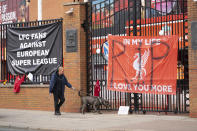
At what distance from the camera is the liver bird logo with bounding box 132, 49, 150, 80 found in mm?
13234

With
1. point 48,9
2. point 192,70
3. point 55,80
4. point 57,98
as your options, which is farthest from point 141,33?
point 48,9

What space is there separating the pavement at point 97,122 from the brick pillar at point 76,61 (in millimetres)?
669

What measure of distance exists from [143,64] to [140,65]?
0.38 ft

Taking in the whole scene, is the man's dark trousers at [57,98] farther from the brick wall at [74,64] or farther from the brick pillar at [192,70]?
the brick pillar at [192,70]

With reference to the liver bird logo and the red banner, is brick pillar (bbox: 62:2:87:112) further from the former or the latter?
the liver bird logo

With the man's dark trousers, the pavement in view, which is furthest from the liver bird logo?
the man's dark trousers

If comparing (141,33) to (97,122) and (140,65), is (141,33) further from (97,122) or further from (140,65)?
(97,122)

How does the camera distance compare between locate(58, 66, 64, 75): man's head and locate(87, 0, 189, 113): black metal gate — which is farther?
locate(58, 66, 64, 75): man's head

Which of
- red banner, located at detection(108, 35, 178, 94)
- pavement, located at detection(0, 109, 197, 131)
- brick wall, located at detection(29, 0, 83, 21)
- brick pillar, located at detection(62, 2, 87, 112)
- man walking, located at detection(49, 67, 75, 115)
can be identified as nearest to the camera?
pavement, located at detection(0, 109, 197, 131)

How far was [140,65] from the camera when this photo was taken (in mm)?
13344

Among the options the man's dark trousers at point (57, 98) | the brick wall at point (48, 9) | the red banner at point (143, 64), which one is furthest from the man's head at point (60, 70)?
the brick wall at point (48, 9)

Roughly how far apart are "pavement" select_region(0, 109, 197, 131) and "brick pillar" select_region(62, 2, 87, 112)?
0.67 m

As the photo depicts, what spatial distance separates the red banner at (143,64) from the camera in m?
12.8

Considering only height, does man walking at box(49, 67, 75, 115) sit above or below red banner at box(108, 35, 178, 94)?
below
